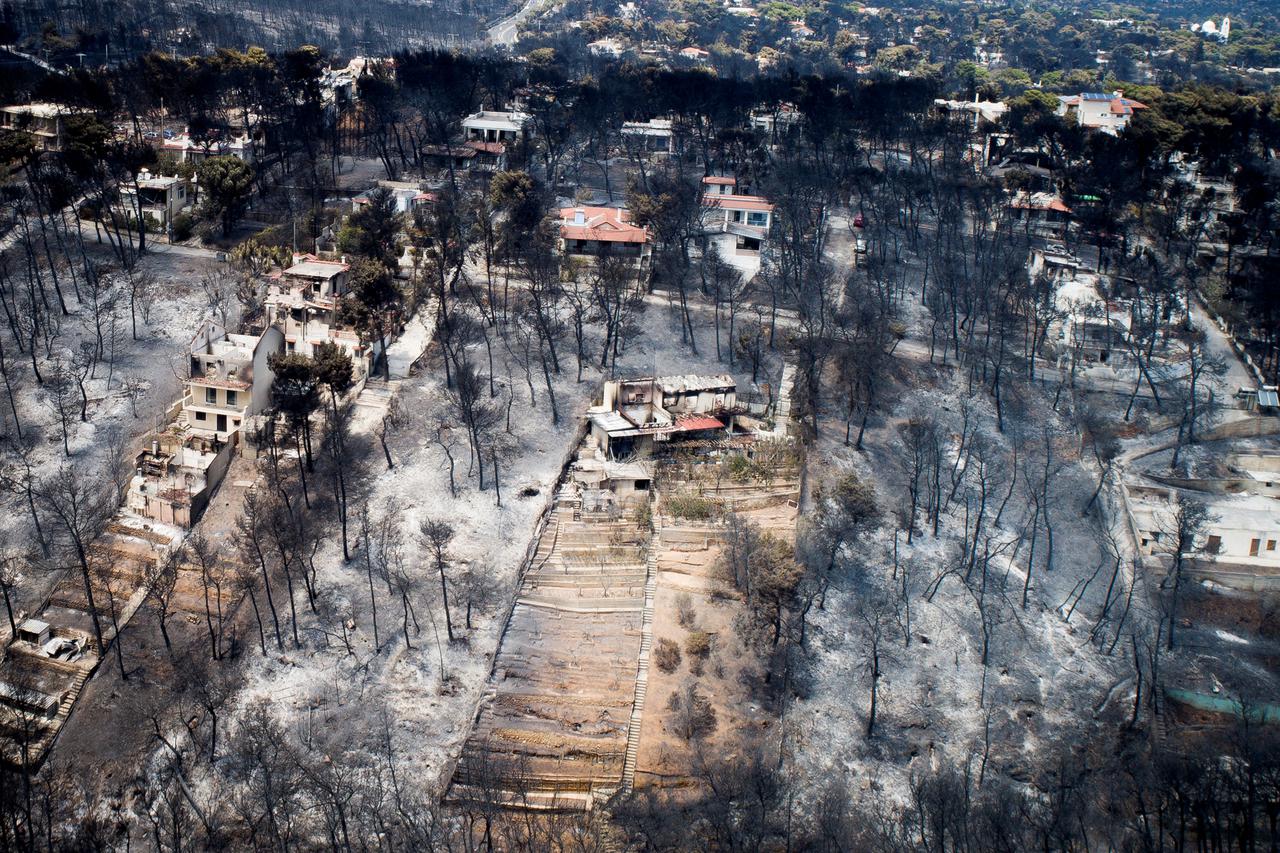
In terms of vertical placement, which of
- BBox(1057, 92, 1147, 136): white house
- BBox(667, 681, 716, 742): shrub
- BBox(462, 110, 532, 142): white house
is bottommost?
BBox(667, 681, 716, 742): shrub

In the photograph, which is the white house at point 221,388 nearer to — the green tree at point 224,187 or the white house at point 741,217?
the green tree at point 224,187

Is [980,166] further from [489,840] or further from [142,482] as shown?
[489,840]

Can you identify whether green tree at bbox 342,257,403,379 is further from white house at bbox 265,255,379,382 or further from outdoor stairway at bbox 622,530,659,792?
outdoor stairway at bbox 622,530,659,792

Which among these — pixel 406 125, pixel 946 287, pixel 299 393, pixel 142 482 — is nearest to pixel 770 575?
pixel 299 393

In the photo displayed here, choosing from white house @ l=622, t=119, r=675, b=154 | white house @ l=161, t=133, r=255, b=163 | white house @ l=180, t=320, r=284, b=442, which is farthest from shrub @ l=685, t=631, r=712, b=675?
white house @ l=622, t=119, r=675, b=154

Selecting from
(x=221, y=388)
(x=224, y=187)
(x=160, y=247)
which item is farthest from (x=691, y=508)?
(x=160, y=247)

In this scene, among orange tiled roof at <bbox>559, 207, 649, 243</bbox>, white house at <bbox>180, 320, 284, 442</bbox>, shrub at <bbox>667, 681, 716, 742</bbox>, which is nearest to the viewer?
shrub at <bbox>667, 681, 716, 742</bbox>

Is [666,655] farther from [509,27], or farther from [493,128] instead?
[509,27]
